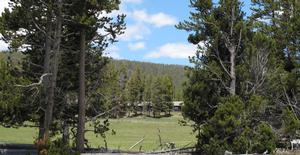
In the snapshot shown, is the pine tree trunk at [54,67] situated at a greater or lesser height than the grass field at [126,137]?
greater

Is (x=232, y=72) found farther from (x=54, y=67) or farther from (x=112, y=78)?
(x=54, y=67)

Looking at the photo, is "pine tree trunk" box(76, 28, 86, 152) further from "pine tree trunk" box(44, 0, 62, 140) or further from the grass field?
the grass field

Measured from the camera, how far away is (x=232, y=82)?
25172 millimetres

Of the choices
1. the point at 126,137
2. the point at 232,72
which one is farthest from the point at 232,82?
the point at 126,137

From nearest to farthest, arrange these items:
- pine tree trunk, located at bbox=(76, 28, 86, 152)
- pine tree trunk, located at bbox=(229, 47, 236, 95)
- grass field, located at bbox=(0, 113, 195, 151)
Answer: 1. pine tree trunk, located at bbox=(76, 28, 86, 152)
2. pine tree trunk, located at bbox=(229, 47, 236, 95)
3. grass field, located at bbox=(0, 113, 195, 151)

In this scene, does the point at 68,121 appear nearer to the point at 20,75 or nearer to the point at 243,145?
the point at 20,75

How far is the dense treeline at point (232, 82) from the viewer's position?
23.8 m

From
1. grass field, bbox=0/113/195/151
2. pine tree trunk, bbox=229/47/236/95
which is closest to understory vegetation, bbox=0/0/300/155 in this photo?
pine tree trunk, bbox=229/47/236/95

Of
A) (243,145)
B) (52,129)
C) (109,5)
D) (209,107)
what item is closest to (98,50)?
(109,5)

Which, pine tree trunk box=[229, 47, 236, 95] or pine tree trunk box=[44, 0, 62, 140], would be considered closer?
pine tree trunk box=[44, 0, 62, 140]

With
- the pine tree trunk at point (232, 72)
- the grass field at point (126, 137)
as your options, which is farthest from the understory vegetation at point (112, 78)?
the grass field at point (126, 137)

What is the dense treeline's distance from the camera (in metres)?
23.8

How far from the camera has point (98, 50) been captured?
87.1 feet

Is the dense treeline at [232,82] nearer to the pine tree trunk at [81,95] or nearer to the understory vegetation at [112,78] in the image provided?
the understory vegetation at [112,78]
